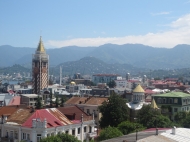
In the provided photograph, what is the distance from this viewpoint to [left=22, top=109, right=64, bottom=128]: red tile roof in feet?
129

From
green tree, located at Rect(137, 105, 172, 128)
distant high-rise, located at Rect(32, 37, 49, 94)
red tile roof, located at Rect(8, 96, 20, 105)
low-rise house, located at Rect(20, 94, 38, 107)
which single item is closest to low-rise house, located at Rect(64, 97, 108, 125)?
green tree, located at Rect(137, 105, 172, 128)

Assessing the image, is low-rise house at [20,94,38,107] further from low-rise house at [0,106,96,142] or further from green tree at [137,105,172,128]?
green tree at [137,105,172,128]

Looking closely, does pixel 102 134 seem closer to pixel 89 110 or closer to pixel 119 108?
pixel 119 108

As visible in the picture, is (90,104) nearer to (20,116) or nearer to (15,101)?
(20,116)

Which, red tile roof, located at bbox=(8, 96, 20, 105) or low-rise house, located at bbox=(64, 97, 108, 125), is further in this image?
red tile roof, located at bbox=(8, 96, 20, 105)

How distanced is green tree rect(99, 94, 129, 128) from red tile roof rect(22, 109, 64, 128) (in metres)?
9.81

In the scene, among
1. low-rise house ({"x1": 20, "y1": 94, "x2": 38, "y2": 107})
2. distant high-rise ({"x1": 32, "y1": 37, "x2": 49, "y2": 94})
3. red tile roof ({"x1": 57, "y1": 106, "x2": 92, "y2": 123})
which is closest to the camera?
red tile roof ({"x1": 57, "y1": 106, "x2": 92, "y2": 123})

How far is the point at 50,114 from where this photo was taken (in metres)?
41.8

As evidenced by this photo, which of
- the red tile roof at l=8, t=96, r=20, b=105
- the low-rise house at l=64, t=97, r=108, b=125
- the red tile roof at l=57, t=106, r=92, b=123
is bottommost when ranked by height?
the red tile roof at l=8, t=96, r=20, b=105

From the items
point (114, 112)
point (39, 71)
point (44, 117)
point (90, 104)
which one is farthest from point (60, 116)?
point (39, 71)

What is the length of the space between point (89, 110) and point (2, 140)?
23234 mm

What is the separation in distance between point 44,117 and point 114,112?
11752mm

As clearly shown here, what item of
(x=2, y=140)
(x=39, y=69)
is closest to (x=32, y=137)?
(x=2, y=140)

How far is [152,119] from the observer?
4556cm
